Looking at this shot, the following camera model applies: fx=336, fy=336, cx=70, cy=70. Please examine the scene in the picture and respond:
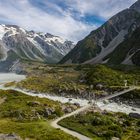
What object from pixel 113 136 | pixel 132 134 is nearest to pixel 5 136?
pixel 113 136

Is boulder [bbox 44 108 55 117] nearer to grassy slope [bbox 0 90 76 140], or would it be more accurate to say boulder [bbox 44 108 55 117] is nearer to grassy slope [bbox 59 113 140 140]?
grassy slope [bbox 0 90 76 140]

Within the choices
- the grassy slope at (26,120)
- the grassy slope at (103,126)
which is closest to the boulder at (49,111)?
the grassy slope at (26,120)

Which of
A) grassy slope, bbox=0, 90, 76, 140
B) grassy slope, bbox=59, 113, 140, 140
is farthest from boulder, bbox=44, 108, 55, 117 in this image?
grassy slope, bbox=59, 113, 140, 140

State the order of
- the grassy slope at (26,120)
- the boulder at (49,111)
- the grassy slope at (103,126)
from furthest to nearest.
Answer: the boulder at (49,111) → the grassy slope at (103,126) → the grassy slope at (26,120)

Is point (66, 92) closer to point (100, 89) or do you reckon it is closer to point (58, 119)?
point (100, 89)

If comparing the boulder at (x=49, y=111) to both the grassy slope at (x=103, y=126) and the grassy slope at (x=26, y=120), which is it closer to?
the grassy slope at (x=26, y=120)

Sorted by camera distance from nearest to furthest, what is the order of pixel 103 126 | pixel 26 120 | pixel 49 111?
1. pixel 103 126
2. pixel 26 120
3. pixel 49 111

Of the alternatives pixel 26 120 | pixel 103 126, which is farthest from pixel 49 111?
pixel 103 126

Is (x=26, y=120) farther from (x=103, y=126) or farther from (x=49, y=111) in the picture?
(x=103, y=126)

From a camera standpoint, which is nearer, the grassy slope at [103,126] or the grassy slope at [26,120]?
the grassy slope at [26,120]

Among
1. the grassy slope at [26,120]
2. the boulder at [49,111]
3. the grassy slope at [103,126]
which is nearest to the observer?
the grassy slope at [26,120]
